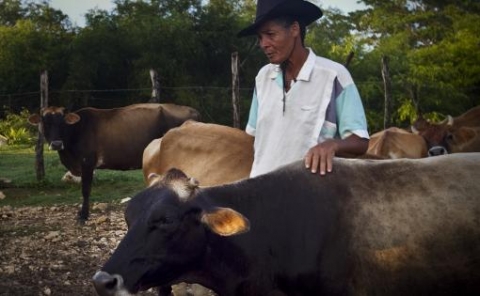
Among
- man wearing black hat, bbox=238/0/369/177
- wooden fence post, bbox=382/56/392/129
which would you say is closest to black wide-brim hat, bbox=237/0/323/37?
man wearing black hat, bbox=238/0/369/177

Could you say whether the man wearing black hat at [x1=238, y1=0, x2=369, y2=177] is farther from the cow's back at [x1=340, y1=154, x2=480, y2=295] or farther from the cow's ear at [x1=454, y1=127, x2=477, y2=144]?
the cow's ear at [x1=454, y1=127, x2=477, y2=144]

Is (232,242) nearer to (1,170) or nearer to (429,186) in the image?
(429,186)

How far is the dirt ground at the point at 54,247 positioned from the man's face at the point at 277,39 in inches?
115

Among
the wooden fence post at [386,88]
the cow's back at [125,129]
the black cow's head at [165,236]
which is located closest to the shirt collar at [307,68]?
the black cow's head at [165,236]

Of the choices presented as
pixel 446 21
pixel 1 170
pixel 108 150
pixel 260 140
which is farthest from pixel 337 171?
pixel 446 21

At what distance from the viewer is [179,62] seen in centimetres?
2142

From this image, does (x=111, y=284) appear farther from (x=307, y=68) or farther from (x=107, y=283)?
(x=307, y=68)

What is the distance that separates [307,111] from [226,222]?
0.83m

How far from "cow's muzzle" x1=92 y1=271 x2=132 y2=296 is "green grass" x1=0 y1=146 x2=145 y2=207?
7.85 m

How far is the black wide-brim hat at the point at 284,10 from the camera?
3242mm

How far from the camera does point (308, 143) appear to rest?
334 centimetres

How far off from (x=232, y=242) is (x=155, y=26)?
64.1ft

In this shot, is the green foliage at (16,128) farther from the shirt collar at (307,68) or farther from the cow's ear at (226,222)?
the cow's ear at (226,222)

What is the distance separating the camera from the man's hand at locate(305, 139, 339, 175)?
3061mm
